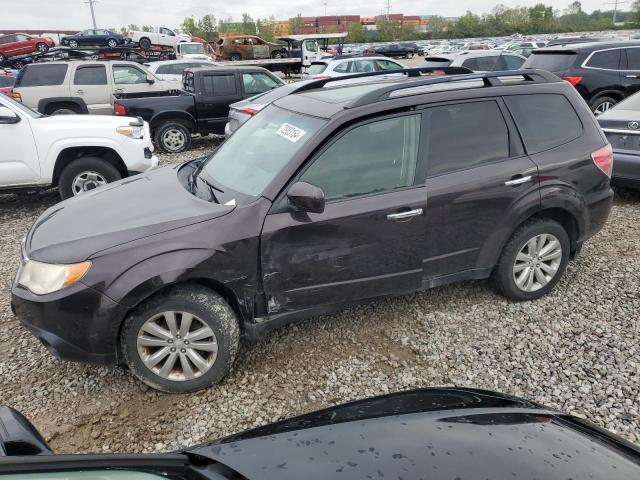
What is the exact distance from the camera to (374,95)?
3266mm

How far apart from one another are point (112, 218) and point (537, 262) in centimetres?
318

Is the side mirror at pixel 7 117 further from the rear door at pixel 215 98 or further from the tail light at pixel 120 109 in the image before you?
the rear door at pixel 215 98

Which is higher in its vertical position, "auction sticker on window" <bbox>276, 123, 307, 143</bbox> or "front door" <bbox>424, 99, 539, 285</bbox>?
"auction sticker on window" <bbox>276, 123, 307, 143</bbox>

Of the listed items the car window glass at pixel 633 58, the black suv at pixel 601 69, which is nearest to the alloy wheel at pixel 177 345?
the black suv at pixel 601 69

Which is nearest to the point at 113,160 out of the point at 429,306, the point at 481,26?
the point at 429,306

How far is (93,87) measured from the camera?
11.1 meters

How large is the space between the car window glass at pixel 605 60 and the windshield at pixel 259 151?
8775 millimetres

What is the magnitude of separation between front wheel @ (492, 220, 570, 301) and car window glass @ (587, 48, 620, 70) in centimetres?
780

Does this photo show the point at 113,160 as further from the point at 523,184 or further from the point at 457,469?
the point at 457,469

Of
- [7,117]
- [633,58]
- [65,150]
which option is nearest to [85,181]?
[65,150]

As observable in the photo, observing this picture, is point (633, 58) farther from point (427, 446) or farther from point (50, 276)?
point (50, 276)

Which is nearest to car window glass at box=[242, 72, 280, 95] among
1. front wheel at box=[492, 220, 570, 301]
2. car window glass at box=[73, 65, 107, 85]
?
car window glass at box=[73, 65, 107, 85]

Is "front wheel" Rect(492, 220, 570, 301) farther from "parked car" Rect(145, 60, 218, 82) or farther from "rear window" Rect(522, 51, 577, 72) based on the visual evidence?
"parked car" Rect(145, 60, 218, 82)

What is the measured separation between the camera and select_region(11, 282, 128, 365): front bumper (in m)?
2.66
